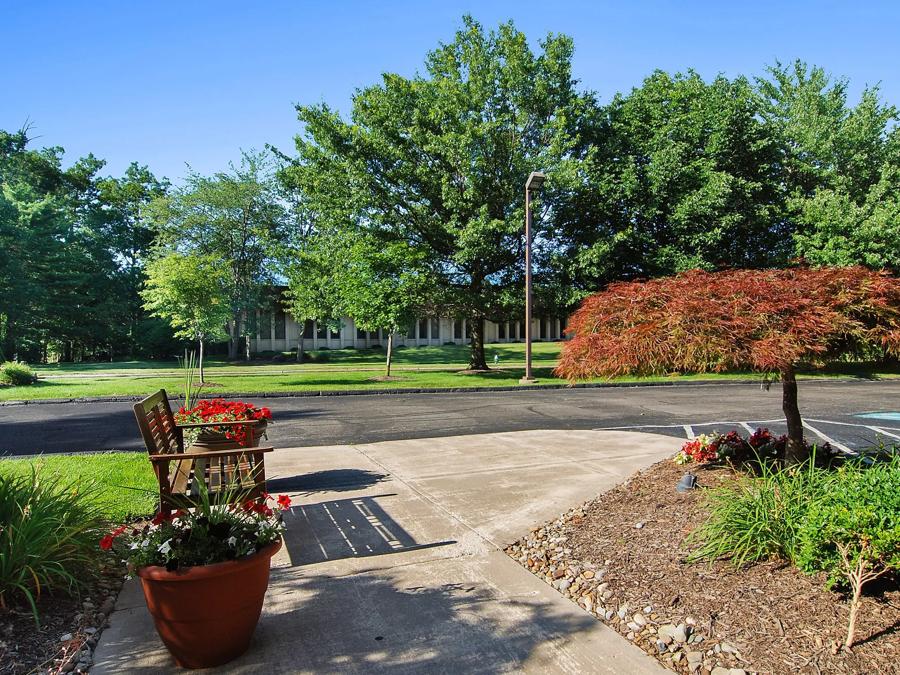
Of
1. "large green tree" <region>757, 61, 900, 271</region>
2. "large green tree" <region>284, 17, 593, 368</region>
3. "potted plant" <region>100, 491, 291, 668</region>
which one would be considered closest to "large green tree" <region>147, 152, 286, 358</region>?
"large green tree" <region>284, 17, 593, 368</region>

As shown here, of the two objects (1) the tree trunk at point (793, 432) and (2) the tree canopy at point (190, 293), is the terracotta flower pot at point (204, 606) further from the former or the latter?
(2) the tree canopy at point (190, 293)

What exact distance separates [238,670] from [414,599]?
1082mm

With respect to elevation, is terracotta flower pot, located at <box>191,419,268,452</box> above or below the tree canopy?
below

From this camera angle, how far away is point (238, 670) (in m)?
2.78

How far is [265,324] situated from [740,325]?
41.1 m

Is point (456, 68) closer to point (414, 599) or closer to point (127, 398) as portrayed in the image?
point (127, 398)

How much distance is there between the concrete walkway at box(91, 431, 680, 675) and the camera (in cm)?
287

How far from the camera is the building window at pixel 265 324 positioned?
40291mm

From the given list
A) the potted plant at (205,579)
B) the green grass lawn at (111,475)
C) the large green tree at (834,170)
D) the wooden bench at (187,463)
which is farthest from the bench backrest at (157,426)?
the large green tree at (834,170)

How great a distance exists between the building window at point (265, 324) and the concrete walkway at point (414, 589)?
35.2 m

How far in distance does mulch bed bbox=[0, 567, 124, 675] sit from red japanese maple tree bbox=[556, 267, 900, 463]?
3465 millimetres

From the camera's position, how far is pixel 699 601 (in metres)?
3.25

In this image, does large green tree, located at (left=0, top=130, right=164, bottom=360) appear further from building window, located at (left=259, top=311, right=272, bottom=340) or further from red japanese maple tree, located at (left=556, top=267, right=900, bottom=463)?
red japanese maple tree, located at (left=556, top=267, right=900, bottom=463)

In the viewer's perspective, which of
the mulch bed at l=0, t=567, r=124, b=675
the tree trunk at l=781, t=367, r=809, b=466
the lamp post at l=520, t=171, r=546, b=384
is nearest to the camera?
the mulch bed at l=0, t=567, r=124, b=675
